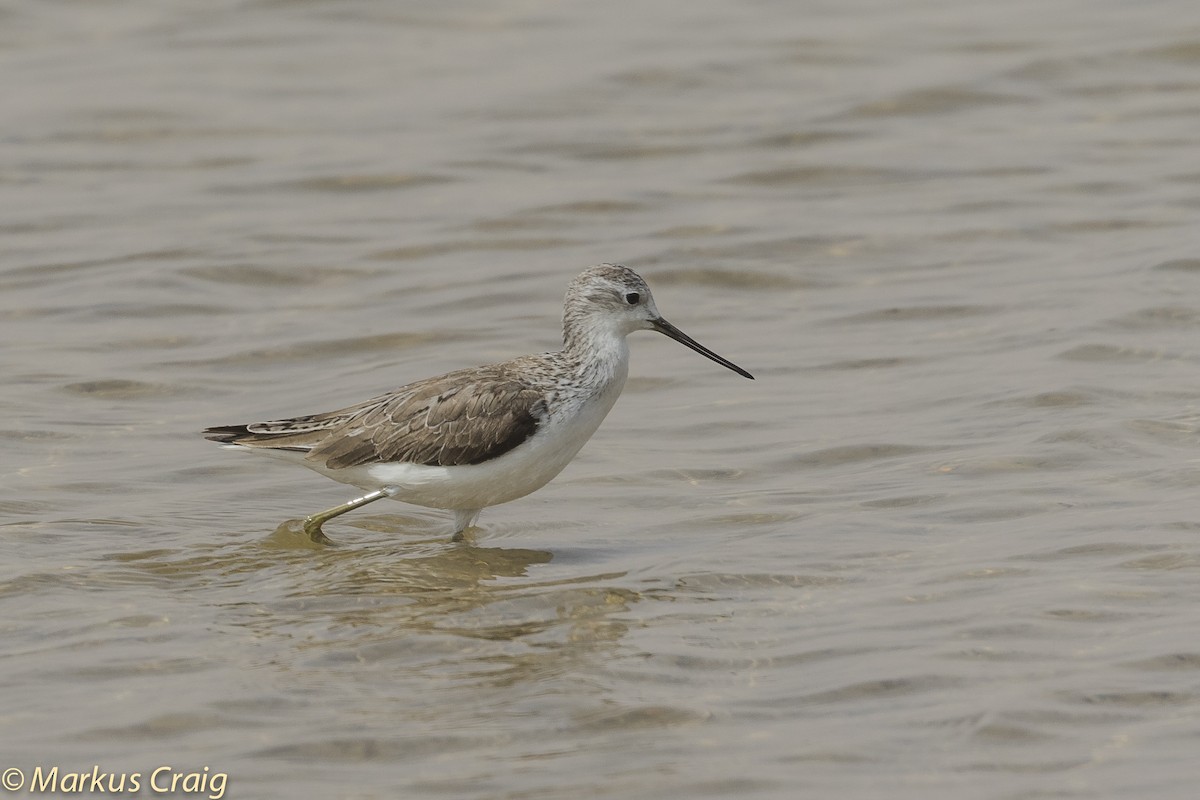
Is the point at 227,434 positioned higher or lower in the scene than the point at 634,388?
higher

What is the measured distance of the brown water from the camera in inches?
307

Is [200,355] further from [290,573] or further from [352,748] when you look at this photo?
[352,748]

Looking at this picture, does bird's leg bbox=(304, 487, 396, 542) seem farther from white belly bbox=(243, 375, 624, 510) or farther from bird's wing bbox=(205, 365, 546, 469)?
bird's wing bbox=(205, 365, 546, 469)

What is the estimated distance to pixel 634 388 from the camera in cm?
1355

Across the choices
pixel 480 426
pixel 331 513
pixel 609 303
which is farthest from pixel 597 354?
pixel 331 513

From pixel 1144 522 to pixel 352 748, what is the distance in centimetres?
469

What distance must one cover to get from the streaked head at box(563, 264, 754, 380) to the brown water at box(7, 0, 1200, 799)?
115cm

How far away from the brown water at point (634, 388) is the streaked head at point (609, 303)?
1150 millimetres

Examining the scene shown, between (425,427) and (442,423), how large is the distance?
0.41 ft

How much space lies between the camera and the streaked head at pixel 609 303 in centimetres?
1099

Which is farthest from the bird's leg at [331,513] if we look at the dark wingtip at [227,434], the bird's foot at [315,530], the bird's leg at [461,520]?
the dark wingtip at [227,434]

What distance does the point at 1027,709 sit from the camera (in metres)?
7.66

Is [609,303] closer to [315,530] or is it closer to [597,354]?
[597,354]

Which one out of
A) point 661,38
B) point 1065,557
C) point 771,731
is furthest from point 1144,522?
point 661,38
